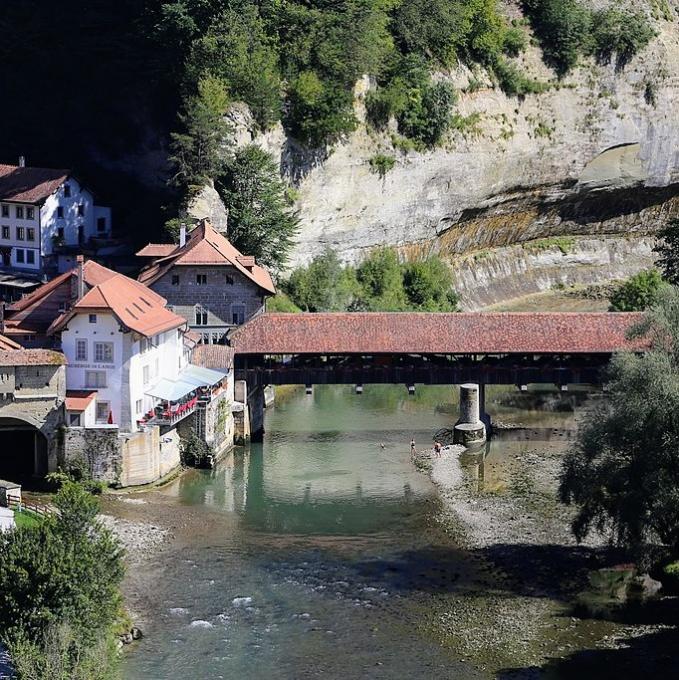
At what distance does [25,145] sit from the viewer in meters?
95.6

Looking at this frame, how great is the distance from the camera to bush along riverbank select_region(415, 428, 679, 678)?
156ft

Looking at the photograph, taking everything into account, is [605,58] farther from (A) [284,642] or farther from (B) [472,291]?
(A) [284,642]

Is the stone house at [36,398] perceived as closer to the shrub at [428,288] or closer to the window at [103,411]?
the window at [103,411]

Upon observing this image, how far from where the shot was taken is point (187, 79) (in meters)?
90.2

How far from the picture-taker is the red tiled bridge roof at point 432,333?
72.6 meters

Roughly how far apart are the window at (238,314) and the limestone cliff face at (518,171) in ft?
56.8

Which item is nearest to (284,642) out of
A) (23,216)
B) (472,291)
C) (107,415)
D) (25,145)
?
(107,415)

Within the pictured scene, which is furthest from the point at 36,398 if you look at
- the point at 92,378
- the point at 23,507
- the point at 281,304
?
the point at 281,304

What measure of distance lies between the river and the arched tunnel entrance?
4.36 meters

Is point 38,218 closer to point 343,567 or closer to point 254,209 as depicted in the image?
point 254,209

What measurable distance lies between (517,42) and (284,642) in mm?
71904

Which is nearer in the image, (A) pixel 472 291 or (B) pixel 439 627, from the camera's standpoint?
(B) pixel 439 627

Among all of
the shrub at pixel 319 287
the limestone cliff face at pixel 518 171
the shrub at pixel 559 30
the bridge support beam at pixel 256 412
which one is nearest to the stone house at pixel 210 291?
the bridge support beam at pixel 256 412

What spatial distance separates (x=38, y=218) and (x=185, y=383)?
19.2 metres
